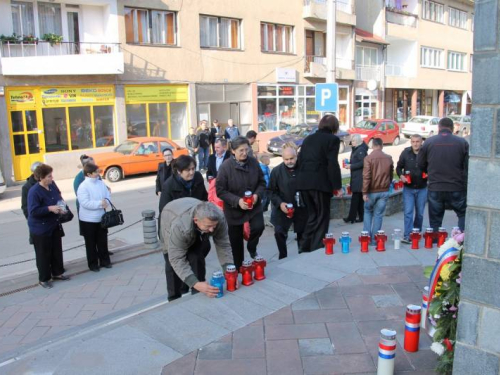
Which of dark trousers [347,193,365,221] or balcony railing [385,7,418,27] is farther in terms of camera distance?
balcony railing [385,7,418,27]

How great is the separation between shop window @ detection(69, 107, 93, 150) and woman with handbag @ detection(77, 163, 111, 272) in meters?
12.1

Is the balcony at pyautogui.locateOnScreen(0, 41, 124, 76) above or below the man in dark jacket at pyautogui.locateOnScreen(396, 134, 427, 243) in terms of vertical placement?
above

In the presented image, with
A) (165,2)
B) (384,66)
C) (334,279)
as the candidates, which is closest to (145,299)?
(334,279)

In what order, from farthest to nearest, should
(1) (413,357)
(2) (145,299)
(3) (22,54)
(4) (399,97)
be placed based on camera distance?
1. (4) (399,97)
2. (3) (22,54)
3. (2) (145,299)
4. (1) (413,357)

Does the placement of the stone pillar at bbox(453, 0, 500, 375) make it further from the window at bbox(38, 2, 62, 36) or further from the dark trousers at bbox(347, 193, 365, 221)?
the window at bbox(38, 2, 62, 36)

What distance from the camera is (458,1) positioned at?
39.9 meters

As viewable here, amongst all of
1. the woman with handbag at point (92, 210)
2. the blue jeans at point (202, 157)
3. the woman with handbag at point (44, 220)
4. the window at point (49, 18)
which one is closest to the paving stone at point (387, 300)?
the woman with handbag at point (92, 210)

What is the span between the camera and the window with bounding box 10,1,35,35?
17.2 meters

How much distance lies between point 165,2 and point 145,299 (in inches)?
669

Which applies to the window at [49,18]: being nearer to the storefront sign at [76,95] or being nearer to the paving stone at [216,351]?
the storefront sign at [76,95]

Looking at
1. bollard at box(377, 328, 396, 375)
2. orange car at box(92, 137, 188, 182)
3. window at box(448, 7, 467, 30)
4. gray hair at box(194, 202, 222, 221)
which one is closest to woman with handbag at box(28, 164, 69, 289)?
gray hair at box(194, 202, 222, 221)

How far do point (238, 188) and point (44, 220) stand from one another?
2.72 meters

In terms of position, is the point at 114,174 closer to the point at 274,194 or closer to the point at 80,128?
the point at 80,128

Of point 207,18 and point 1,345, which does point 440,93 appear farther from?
point 1,345
